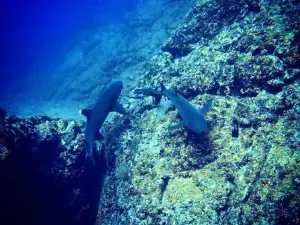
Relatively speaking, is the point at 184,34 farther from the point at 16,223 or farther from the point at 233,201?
the point at 16,223

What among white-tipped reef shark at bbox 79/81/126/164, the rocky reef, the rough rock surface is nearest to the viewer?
the rocky reef

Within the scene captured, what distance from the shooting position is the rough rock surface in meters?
6.76

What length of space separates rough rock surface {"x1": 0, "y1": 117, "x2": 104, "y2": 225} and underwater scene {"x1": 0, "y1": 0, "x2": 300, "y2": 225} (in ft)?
0.10

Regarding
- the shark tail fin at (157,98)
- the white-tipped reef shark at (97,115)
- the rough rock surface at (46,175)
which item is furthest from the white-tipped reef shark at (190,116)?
the rough rock surface at (46,175)

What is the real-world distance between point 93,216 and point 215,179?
4.98 m

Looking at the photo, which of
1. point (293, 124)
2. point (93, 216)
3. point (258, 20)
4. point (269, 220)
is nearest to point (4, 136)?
point (93, 216)

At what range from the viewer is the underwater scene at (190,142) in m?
4.77

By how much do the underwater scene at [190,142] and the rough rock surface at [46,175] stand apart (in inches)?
1.3

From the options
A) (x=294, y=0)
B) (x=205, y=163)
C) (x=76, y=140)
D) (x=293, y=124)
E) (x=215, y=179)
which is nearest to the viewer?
(x=293, y=124)

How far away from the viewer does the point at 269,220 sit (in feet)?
12.8

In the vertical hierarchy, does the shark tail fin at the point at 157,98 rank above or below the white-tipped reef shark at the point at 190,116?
above

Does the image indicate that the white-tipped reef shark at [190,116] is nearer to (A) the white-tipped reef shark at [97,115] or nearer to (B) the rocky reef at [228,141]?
(B) the rocky reef at [228,141]

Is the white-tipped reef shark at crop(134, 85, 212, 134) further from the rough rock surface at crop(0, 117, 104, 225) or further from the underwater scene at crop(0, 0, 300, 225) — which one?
the rough rock surface at crop(0, 117, 104, 225)

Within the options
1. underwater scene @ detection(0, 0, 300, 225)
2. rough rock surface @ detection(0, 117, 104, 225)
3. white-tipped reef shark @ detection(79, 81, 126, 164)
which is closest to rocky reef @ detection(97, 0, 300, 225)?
underwater scene @ detection(0, 0, 300, 225)
